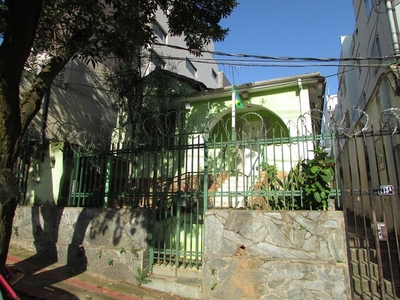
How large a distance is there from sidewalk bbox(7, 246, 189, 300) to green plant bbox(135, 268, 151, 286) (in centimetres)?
10

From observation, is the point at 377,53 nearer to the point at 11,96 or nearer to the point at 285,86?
the point at 285,86

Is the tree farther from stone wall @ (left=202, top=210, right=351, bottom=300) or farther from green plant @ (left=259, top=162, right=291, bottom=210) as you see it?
green plant @ (left=259, top=162, right=291, bottom=210)

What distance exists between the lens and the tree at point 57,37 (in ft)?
12.5

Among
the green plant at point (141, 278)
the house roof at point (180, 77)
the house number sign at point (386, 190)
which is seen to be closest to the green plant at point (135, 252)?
the green plant at point (141, 278)

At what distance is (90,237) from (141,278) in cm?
151

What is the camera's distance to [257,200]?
212 inches

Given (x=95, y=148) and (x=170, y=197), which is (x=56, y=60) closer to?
(x=95, y=148)

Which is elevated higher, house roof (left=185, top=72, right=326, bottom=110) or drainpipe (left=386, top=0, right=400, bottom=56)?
drainpipe (left=386, top=0, right=400, bottom=56)

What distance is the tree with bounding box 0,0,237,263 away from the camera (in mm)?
3803

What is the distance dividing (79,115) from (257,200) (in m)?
8.62

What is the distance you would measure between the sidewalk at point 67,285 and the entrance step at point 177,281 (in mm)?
104

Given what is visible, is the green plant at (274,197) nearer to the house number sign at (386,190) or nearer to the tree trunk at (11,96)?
the house number sign at (386,190)

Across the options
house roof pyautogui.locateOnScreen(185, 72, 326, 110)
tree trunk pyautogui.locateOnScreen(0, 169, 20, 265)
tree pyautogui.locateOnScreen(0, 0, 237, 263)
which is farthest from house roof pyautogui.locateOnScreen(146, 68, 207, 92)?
tree trunk pyautogui.locateOnScreen(0, 169, 20, 265)

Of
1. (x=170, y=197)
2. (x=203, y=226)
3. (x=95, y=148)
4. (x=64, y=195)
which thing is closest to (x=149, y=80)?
(x=95, y=148)
